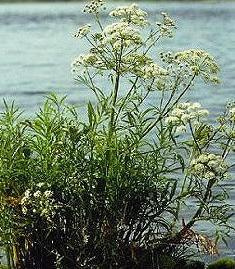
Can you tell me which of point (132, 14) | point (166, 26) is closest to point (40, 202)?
point (132, 14)

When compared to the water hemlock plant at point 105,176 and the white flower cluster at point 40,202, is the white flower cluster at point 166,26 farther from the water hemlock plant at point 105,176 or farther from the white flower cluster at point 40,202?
the white flower cluster at point 40,202

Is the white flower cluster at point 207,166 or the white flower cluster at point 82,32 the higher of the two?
the white flower cluster at point 82,32

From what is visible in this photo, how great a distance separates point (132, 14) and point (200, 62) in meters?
0.93

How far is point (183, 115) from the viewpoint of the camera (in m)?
9.45

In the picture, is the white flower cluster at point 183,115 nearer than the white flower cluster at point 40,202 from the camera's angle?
No

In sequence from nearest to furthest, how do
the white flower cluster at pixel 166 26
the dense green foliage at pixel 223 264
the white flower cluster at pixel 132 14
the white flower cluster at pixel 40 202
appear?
the white flower cluster at pixel 40 202 → the white flower cluster at pixel 132 14 → the white flower cluster at pixel 166 26 → the dense green foliage at pixel 223 264

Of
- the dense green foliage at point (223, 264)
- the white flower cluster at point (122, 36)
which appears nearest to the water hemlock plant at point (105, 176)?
the white flower cluster at point (122, 36)

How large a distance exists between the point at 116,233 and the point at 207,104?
2210 centimetres

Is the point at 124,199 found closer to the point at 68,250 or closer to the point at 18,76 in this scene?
the point at 68,250

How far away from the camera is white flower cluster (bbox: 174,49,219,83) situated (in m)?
9.75

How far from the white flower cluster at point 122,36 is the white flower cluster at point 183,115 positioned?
847 millimetres

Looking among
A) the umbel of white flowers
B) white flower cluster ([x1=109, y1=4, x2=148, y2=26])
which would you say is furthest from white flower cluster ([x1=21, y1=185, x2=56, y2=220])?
white flower cluster ([x1=109, y1=4, x2=148, y2=26])

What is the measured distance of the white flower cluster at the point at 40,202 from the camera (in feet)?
30.0

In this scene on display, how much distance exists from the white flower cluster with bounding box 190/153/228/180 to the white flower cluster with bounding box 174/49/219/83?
0.88 metres
